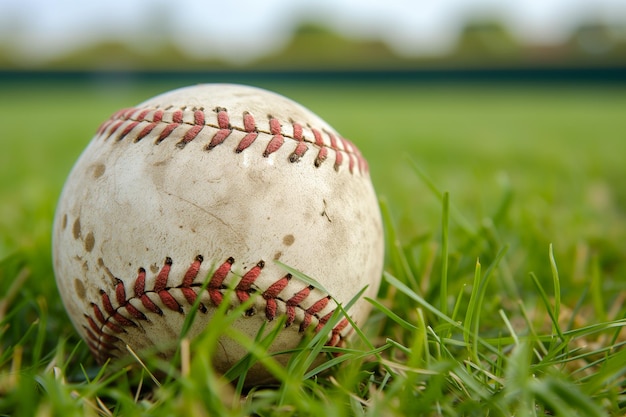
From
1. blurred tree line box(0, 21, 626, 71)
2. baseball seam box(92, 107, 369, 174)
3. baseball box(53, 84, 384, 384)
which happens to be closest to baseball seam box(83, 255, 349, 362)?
baseball box(53, 84, 384, 384)

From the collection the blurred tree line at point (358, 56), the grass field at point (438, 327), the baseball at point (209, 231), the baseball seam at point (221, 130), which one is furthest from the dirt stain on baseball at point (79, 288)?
the blurred tree line at point (358, 56)

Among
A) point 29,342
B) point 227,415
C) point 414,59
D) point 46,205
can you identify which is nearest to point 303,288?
point 227,415

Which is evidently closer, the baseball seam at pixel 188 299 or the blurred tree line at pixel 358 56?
the baseball seam at pixel 188 299

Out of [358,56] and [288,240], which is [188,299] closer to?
A: [288,240]

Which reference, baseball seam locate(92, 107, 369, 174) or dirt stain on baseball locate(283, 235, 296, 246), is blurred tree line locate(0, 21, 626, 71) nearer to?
baseball seam locate(92, 107, 369, 174)

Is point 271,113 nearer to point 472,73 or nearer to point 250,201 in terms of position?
point 250,201

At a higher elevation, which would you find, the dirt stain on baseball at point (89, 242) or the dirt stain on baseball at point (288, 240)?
the dirt stain on baseball at point (288, 240)

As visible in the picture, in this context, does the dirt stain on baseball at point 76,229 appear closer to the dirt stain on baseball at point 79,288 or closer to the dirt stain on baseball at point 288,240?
the dirt stain on baseball at point 79,288
